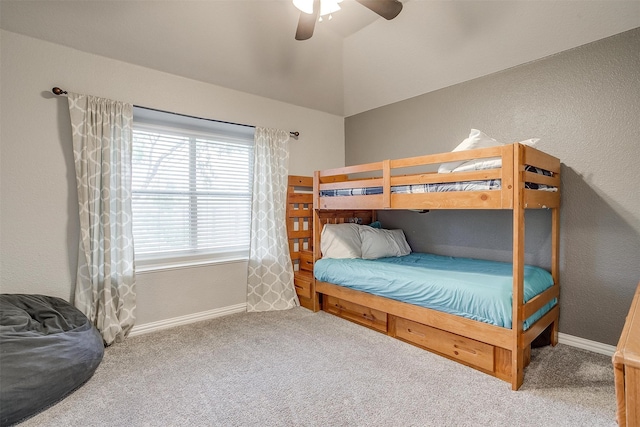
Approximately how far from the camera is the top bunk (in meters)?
1.89

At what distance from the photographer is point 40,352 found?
1.72m

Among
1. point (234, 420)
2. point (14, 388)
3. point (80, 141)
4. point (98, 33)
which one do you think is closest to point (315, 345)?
point (234, 420)

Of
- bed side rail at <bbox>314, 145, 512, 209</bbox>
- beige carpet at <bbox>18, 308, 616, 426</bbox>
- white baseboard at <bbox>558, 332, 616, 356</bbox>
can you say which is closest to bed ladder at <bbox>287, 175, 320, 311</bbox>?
bed side rail at <bbox>314, 145, 512, 209</bbox>

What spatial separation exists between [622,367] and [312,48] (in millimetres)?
3150

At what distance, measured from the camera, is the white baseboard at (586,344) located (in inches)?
90.4

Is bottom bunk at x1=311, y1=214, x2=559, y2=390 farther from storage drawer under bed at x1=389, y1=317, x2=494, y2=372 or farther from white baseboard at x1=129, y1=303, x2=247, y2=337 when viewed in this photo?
white baseboard at x1=129, y1=303, x2=247, y2=337

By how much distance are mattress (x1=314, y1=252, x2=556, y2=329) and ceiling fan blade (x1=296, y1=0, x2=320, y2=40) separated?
1854mm

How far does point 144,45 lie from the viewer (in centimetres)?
253

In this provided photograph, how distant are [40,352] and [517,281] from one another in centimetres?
273

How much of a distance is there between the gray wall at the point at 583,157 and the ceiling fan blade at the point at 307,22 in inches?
69.1

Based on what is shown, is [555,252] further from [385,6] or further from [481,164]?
[385,6]

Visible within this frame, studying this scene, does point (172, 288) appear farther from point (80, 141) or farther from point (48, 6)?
point (48, 6)

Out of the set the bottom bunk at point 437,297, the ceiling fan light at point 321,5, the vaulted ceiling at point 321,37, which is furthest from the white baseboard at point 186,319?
the ceiling fan light at point 321,5

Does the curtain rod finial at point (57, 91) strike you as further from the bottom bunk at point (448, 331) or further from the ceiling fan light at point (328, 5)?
the bottom bunk at point (448, 331)
